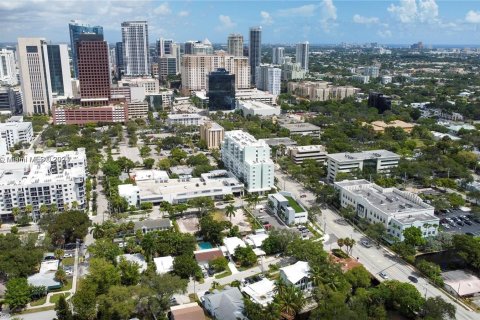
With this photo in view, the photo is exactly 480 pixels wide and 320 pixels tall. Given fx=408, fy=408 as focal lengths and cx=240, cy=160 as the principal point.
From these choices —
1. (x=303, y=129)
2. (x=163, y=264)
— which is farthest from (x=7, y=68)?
(x=163, y=264)

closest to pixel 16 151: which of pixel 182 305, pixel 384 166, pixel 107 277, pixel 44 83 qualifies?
pixel 44 83

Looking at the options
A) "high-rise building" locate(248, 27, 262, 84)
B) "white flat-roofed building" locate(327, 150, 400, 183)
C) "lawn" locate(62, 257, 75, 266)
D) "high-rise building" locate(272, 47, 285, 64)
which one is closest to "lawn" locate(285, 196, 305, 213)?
"white flat-roofed building" locate(327, 150, 400, 183)

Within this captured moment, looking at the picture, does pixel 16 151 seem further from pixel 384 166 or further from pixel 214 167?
pixel 384 166

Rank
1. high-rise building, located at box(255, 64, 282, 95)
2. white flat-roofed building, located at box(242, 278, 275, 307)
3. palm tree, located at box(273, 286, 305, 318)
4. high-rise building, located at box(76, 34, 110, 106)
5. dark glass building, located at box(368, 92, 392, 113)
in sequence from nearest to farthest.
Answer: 1. palm tree, located at box(273, 286, 305, 318)
2. white flat-roofed building, located at box(242, 278, 275, 307)
3. high-rise building, located at box(76, 34, 110, 106)
4. dark glass building, located at box(368, 92, 392, 113)
5. high-rise building, located at box(255, 64, 282, 95)

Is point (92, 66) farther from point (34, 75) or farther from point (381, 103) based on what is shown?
point (381, 103)

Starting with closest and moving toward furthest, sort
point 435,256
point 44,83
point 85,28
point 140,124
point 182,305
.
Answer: point 182,305 < point 435,256 < point 140,124 < point 44,83 < point 85,28

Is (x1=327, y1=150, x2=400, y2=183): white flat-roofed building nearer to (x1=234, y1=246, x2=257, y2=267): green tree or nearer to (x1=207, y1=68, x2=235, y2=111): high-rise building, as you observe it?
(x1=234, y1=246, x2=257, y2=267): green tree
